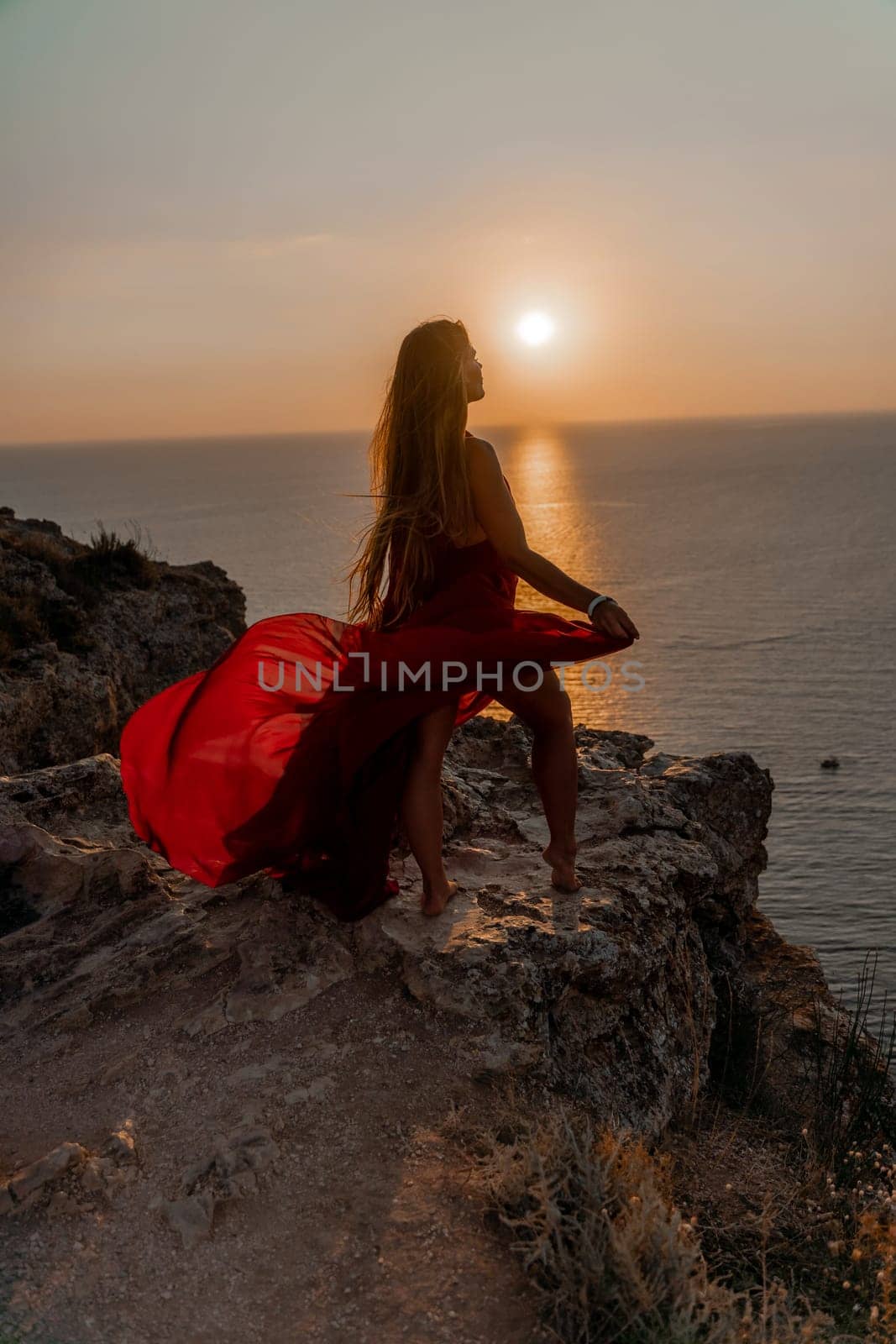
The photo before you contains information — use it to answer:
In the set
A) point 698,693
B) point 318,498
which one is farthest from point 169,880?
point 318,498

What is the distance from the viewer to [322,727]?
482 cm

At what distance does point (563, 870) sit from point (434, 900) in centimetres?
62

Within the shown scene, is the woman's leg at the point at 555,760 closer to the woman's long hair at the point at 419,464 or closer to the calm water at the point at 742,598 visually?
the woman's long hair at the point at 419,464

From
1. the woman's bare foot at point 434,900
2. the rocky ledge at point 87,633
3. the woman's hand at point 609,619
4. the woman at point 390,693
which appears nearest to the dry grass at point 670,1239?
the woman's bare foot at point 434,900

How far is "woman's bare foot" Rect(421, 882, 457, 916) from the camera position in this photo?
4812 mm

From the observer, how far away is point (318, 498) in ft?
331

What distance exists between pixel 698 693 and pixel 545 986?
83.8 feet

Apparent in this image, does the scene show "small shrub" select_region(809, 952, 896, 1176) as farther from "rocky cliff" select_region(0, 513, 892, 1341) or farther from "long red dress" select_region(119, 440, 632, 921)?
"long red dress" select_region(119, 440, 632, 921)

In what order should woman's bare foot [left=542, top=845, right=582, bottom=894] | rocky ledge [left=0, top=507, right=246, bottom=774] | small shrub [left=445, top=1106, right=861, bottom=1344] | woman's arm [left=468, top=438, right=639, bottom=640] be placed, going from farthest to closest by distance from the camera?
rocky ledge [left=0, top=507, right=246, bottom=774] < woman's bare foot [left=542, top=845, right=582, bottom=894] < woman's arm [left=468, top=438, right=639, bottom=640] < small shrub [left=445, top=1106, right=861, bottom=1344]

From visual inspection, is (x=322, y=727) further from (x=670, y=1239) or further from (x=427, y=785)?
(x=670, y=1239)

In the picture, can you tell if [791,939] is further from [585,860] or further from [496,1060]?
[496,1060]

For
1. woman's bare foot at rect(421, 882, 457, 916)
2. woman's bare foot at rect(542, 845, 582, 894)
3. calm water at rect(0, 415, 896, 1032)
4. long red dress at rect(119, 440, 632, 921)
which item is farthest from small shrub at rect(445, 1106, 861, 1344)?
calm water at rect(0, 415, 896, 1032)

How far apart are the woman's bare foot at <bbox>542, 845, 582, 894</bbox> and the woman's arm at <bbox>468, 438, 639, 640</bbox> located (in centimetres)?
107

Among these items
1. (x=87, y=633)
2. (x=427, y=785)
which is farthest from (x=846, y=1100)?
(x=87, y=633)
